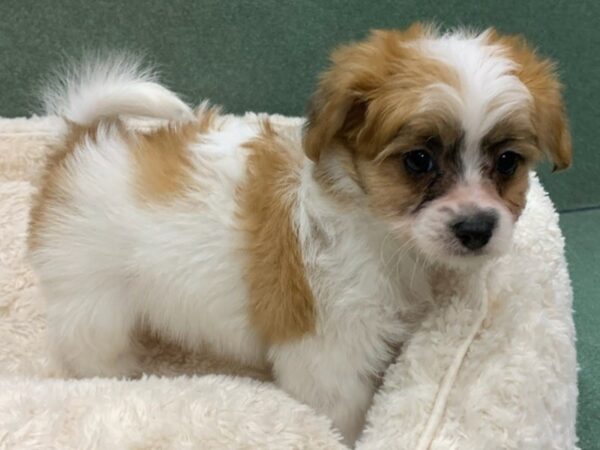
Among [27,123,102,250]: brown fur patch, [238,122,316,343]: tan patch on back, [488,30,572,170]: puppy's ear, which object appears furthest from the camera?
[27,123,102,250]: brown fur patch

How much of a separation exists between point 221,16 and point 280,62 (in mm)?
215

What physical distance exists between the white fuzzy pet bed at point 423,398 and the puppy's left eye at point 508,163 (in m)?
0.28

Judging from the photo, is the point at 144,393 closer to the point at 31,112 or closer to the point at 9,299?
the point at 9,299

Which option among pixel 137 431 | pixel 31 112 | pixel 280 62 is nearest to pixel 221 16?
pixel 280 62

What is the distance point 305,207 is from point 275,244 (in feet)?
0.29

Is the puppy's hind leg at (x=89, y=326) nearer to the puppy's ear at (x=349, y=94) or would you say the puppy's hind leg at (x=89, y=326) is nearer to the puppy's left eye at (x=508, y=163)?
the puppy's ear at (x=349, y=94)

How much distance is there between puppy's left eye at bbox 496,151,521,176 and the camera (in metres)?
1.37

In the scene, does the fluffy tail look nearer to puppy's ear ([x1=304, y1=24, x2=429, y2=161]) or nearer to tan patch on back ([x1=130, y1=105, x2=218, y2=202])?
tan patch on back ([x1=130, y1=105, x2=218, y2=202])

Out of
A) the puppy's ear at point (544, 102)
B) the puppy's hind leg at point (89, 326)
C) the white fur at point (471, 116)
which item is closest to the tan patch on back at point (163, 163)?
the puppy's hind leg at point (89, 326)

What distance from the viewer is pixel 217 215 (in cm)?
156

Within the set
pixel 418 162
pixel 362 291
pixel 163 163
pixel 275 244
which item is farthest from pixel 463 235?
pixel 163 163

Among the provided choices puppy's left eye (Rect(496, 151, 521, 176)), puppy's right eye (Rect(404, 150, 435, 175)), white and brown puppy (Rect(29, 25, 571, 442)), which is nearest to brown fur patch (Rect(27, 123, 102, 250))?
white and brown puppy (Rect(29, 25, 571, 442))

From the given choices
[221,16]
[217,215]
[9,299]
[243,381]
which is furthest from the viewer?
[221,16]

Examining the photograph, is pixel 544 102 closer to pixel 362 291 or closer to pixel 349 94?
pixel 349 94
